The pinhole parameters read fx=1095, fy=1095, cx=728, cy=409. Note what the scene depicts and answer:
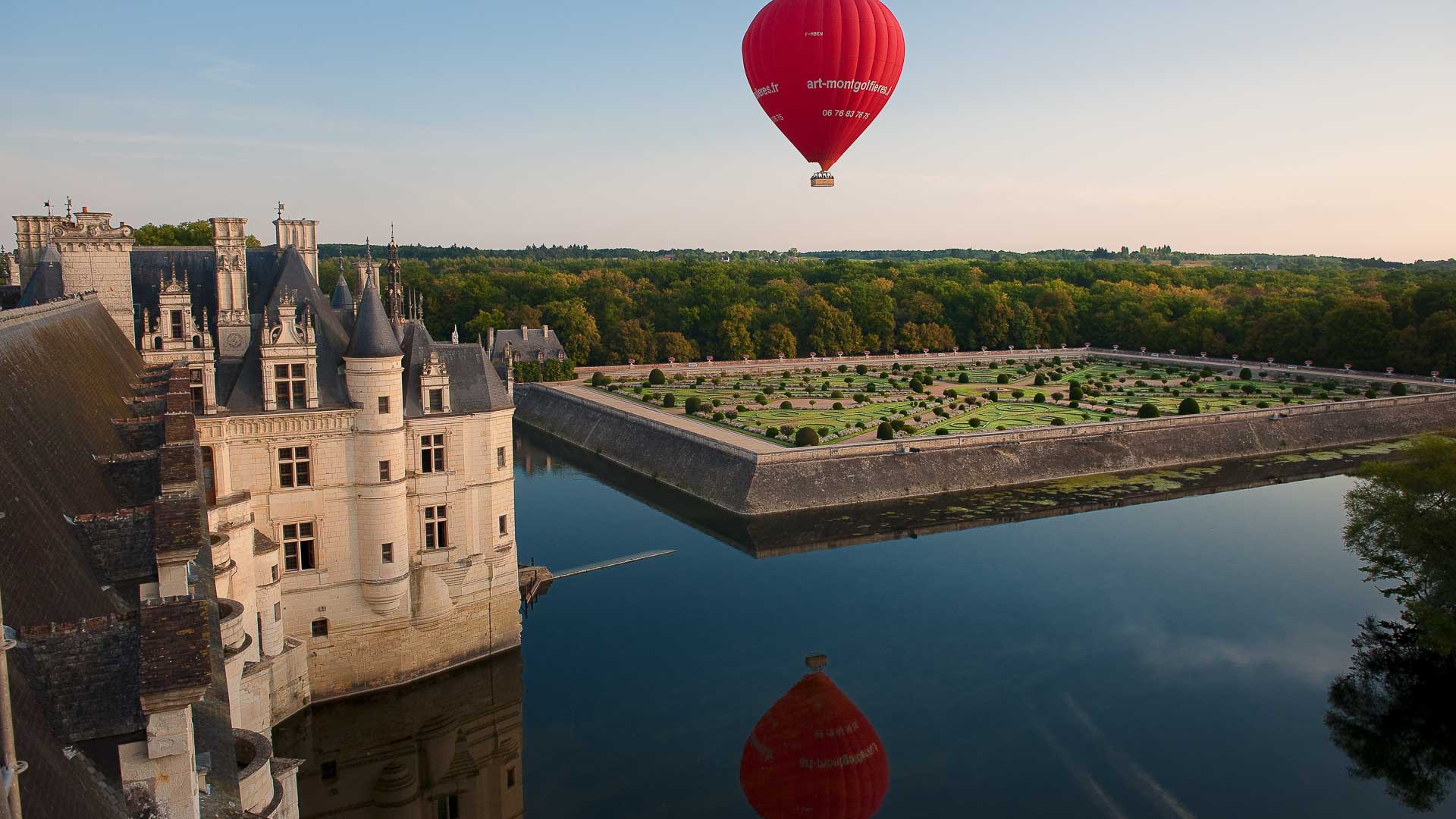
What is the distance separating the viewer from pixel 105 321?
717 inches

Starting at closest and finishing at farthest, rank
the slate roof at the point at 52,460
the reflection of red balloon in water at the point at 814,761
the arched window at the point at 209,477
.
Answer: the slate roof at the point at 52,460 < the reflection of red balloon in water at the point at 814,761 < the arched window at the point at 209,477

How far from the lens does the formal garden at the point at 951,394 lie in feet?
138

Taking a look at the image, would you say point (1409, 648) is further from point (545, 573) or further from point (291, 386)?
point (291, 386)

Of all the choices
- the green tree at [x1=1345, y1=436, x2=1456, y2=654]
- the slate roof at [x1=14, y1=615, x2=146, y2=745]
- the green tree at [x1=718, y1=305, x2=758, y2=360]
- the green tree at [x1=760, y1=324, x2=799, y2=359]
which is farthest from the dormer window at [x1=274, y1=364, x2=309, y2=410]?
the green tree at [x1=760, y1=324, x2=799, y2=359]

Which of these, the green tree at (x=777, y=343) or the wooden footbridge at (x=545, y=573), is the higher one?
the green tree at (x=777, y=343)

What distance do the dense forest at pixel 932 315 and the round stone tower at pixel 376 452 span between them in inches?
1696

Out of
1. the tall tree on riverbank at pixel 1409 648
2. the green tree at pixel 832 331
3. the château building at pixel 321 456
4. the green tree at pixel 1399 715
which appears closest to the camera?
the green tree at pixel 1399 715

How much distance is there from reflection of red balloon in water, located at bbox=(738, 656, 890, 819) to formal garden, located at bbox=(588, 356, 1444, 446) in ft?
58.9

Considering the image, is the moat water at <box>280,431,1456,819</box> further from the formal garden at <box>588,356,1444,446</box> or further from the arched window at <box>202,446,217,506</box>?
the formal garden at <box>588,356,1444,446</box>

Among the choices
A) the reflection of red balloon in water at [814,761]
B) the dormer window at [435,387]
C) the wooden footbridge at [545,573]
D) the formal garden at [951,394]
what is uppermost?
the dormer window at [435,387]

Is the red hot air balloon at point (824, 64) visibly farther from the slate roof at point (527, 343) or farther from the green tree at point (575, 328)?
the green tree at point (575, 328)

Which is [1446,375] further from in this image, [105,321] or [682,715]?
[105,321]

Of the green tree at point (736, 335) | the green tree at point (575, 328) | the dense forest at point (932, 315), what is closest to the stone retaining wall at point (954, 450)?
the dense forest at point (932, 315)

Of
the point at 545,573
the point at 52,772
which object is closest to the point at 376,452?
the point at 545,573
